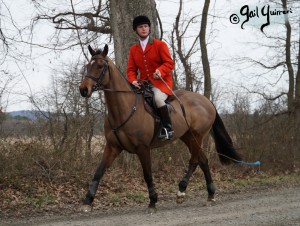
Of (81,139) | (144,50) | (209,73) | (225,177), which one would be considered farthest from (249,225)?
(209,73)

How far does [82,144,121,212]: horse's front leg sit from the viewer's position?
675 centimetres

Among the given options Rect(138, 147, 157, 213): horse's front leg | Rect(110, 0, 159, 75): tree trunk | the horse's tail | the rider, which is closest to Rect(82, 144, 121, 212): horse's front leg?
Rect(138, 147, 157, 213): horse's front leg

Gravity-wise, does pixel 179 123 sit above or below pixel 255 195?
above

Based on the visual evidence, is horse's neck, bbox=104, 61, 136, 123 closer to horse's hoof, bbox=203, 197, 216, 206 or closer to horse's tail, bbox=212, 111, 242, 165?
horse's hoof, bbox=203, 197, 216, 206

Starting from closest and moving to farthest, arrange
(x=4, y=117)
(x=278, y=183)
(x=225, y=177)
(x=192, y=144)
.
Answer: (x=192, y=144) → (x=4, y=117) → (x=278, y=183) → (x=225, y=177)

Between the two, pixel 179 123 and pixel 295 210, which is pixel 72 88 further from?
pixel 295 210

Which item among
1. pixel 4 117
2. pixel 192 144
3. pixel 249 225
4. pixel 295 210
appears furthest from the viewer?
pixel 4 117

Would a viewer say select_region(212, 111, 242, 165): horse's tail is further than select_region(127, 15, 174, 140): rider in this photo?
Yes

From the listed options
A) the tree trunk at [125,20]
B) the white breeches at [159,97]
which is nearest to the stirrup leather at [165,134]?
the white breeches at [159,97]

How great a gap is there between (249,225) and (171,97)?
2904 mm

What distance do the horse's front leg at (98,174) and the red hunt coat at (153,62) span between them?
4.77ft

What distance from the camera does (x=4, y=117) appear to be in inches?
400

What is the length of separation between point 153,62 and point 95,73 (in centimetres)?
167

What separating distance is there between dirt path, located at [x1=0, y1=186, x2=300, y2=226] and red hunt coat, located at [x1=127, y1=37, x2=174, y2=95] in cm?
227
